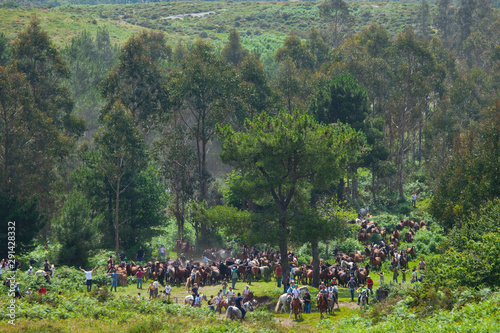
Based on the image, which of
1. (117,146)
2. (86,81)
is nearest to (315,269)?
(117,146)

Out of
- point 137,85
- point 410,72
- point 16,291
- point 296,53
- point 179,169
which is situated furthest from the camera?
point 296,53

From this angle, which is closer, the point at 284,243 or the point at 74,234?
the point at 284,243

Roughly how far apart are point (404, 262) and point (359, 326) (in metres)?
17.7

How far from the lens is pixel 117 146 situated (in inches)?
1690

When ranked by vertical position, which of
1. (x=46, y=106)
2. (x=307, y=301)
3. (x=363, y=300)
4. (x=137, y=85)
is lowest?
(x=307, y=301)

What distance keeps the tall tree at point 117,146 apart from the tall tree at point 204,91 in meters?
8.14

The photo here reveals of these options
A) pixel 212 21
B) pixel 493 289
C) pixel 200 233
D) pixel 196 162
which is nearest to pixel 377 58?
pixel 196 162

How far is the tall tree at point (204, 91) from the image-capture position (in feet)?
168

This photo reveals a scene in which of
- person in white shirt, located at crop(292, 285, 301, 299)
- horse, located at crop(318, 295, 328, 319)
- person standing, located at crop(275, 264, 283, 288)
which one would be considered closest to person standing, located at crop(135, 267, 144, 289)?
person standing, located at crop(275, 264, 283, 288)

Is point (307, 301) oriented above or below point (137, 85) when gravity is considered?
below

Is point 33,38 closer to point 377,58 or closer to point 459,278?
point 377,58

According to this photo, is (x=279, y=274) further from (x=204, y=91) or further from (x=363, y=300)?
(x=204, y=91)

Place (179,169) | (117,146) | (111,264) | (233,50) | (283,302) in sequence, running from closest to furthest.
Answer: (283,302)
(111,264)
(117,146)
(179,169)
(233,50)

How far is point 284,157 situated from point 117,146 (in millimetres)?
16548
